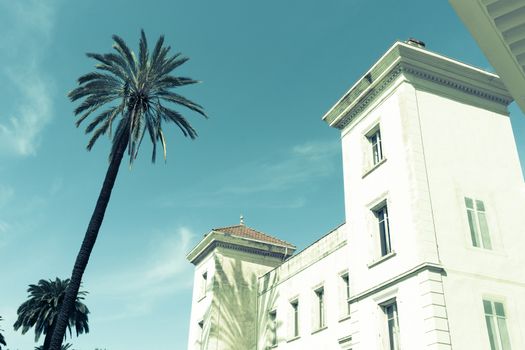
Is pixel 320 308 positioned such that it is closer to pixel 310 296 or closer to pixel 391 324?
pixel 310 296

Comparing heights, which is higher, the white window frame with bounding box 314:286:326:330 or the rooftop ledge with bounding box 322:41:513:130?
the rooftop ledge with bounding box 322:41:513:130

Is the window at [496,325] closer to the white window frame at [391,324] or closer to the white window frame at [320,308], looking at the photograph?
the white window frame at [391,324]

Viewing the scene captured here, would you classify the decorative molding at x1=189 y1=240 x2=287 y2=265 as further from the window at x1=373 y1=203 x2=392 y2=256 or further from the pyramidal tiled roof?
the window at x1=373 y1=203 x2=392 y2=256

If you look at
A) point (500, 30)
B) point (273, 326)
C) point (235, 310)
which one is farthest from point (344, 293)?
point (500, 30)

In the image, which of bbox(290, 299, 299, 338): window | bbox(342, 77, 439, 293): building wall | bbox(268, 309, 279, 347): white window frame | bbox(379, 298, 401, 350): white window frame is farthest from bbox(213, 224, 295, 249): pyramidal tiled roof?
bbox(379, 298, 401, 350): white window frame

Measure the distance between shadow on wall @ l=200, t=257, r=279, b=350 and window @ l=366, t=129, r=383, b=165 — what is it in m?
13.6

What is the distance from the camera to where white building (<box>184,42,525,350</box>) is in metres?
15.4

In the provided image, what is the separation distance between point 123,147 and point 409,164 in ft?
45.2

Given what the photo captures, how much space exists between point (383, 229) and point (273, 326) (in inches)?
551

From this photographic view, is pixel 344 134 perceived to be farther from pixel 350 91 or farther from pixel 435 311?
pixel 435 311

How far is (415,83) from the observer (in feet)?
62.2

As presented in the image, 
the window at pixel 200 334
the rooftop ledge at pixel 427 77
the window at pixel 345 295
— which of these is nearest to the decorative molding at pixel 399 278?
the window at pixel 345 295

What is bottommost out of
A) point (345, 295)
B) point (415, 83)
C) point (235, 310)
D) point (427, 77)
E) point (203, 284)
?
point (345, 295)

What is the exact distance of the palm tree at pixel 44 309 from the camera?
151 feet
